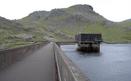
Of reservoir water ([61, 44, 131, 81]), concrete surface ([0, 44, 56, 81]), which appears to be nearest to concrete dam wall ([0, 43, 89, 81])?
concrete surface ([0, 44, 56, 81])

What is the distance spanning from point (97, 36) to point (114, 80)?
95966 millimetres

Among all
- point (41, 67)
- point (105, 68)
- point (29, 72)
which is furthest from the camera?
point (105, 68)

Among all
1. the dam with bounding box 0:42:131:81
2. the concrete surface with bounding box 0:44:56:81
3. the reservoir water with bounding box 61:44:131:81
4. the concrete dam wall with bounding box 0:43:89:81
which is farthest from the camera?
the reservoir water with bounding box 61:44:131:81

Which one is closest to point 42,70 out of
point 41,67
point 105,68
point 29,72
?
point 29,72

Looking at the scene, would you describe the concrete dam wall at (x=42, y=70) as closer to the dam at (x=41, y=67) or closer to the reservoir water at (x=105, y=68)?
the dam at (x=41, y=67)

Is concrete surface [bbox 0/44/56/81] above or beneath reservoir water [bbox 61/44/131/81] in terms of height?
above

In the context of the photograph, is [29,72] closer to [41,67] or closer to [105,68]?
[41,67]

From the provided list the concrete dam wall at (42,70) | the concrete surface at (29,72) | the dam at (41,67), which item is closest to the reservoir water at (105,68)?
the dam at (41,67)

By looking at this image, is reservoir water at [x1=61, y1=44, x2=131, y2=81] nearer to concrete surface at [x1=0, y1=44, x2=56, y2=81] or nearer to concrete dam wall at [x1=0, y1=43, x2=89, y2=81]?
concrete dam wall at [x1=0, y1=43, x2=89, y2=81]

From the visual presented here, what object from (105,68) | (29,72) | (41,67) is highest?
(29,72)

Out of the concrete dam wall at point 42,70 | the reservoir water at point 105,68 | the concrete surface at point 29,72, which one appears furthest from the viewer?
the reservoir water at point 105,68

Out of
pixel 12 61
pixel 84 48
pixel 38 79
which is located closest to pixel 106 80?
pixel 12 61

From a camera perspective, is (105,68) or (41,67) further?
(105,68)

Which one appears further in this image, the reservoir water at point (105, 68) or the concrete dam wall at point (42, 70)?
the reservoir water at point (105, 68)
